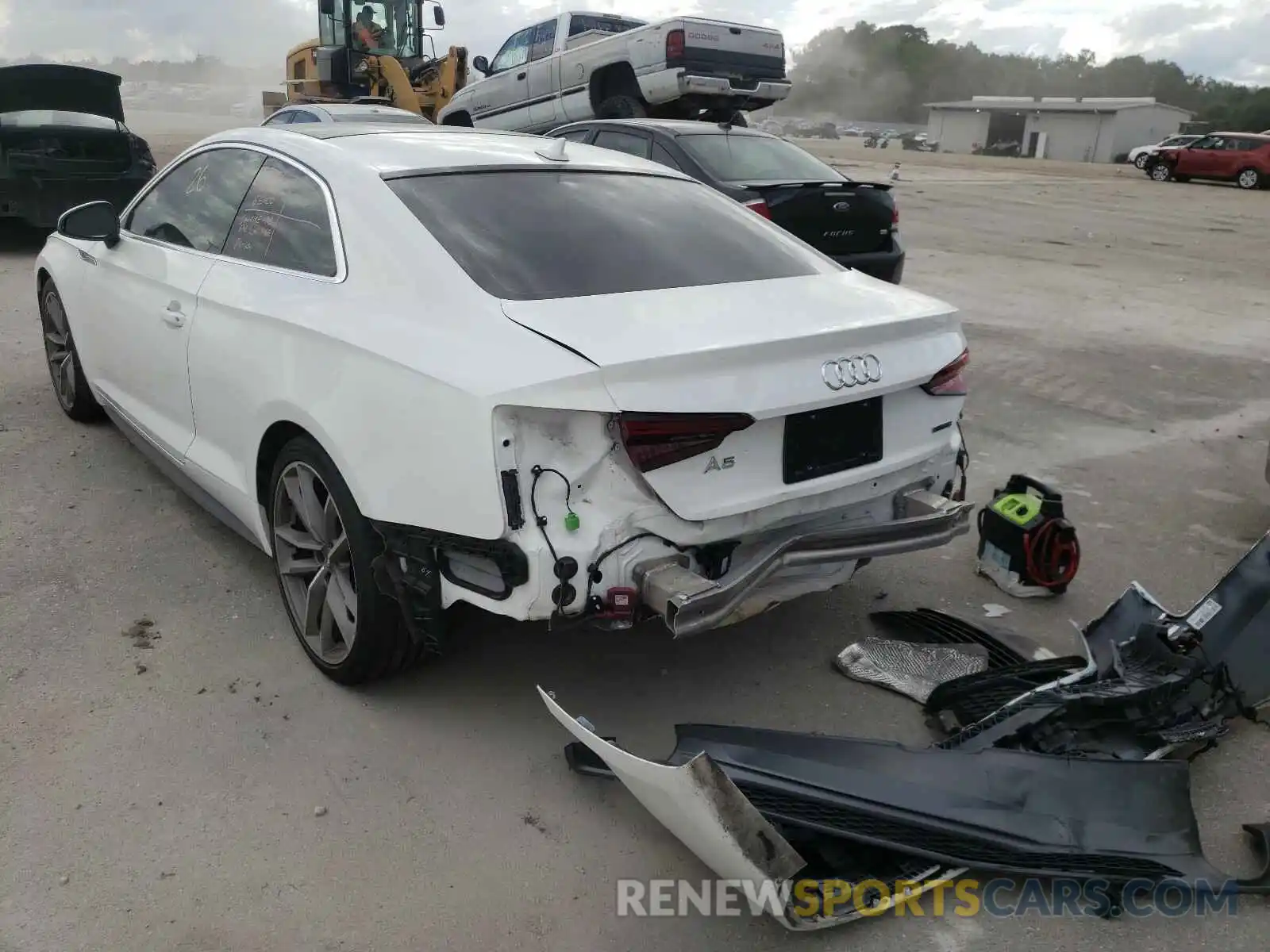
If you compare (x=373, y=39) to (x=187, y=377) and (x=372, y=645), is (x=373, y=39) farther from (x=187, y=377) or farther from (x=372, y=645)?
(x=372, y=645)

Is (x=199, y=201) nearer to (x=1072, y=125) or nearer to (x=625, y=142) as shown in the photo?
(x=625, y=142)

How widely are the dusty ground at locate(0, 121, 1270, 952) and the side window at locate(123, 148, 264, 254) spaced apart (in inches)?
47.9

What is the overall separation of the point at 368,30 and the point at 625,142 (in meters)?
11.0

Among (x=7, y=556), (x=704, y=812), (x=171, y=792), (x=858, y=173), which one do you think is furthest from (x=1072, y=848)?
(x=858, y=173)

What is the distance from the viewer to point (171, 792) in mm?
2748

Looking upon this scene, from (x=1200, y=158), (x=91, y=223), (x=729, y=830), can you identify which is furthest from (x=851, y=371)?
(x=1200, y=158)

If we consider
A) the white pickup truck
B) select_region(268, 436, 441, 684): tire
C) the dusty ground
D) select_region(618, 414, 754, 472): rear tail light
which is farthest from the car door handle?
the white pickup truck

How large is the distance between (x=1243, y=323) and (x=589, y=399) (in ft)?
30.2

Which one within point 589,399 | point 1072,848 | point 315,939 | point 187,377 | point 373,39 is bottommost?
point 315,939

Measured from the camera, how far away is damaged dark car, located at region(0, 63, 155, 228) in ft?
32.7

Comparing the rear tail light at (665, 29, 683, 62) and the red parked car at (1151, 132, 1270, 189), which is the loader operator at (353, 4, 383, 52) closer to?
the rear tail light at (665, 29, 683, 62)

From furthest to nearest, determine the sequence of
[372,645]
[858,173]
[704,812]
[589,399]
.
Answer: [858,173]
[372,645]
[589,399]
[704,812]

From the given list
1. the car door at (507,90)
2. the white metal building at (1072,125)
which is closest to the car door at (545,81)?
the car door at (507,90)

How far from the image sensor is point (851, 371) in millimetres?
2826
